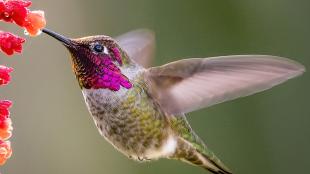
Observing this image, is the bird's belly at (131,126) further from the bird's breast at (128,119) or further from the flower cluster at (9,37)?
the flower cluster at (9,37)

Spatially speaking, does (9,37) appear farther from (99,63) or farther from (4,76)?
(99,63)

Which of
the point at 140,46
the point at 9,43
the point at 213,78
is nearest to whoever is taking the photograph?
→ the point at 9,43

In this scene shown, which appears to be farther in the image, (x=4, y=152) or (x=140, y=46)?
(x=140, y=46)

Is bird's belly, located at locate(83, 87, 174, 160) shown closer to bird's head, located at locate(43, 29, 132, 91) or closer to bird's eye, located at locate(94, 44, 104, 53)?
bird's head, located at locate(43, 29, 132, 91)

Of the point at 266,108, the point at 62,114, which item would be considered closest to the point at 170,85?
the point at 266,108

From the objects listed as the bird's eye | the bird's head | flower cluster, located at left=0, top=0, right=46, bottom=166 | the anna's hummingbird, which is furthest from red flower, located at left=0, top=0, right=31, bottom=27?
the bird's eye

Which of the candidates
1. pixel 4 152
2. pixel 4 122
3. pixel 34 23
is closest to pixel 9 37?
pixel 34 23

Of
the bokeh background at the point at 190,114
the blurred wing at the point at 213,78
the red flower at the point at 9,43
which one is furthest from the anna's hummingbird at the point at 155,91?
the bokeh background at the point at 190,114
